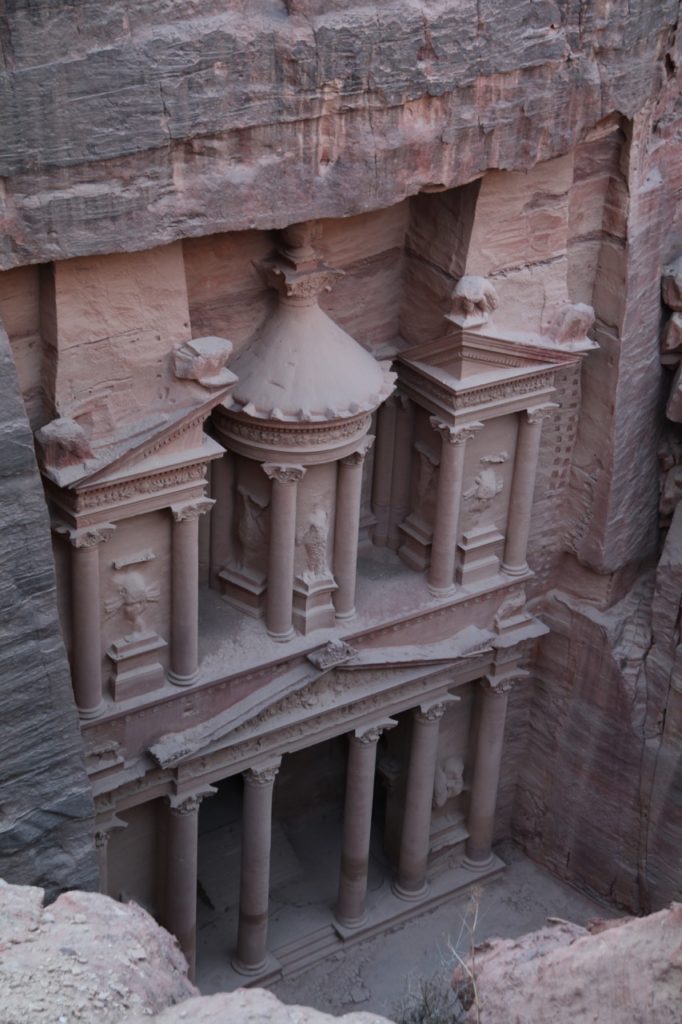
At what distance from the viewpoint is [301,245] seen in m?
14.2

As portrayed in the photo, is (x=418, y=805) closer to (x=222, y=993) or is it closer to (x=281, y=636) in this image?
(x=281, y=636)

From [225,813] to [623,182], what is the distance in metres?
8.52

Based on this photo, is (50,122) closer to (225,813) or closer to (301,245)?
(301,245)

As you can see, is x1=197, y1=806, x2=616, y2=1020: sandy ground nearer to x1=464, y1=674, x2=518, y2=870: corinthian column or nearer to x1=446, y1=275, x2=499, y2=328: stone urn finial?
x1=464, y1=674, x2=518, y2=870: corinthian column

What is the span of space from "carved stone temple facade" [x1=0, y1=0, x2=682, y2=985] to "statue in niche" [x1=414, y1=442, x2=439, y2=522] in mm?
60

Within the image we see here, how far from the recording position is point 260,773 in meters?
16.0

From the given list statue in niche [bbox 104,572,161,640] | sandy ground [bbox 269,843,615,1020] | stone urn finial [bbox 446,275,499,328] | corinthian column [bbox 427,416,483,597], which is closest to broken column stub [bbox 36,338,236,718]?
statue in niche [bbox 104,572,161,640]

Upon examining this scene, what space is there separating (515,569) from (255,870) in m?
4.26

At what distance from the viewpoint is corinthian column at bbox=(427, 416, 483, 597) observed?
16016mm

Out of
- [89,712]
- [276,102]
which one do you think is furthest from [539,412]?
[89,712]

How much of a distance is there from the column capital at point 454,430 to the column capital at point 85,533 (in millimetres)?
3841

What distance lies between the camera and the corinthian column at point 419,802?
1728 centimetres

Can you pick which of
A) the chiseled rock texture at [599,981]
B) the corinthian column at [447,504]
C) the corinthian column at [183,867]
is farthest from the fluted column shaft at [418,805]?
the chiseled rock texture at [599,981]

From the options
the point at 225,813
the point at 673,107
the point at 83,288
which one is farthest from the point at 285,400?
the point at 225,813
